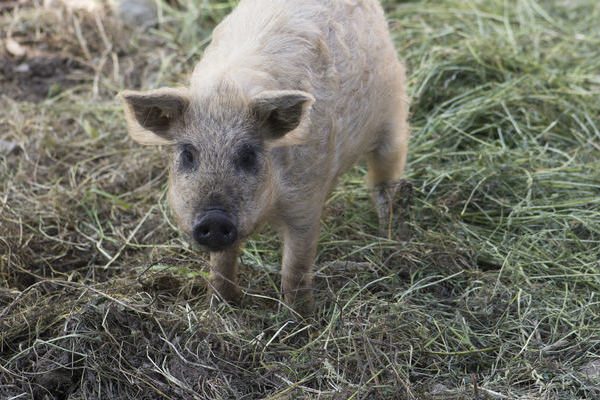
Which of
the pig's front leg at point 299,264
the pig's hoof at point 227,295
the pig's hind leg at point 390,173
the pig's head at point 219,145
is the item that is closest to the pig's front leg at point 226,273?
the pig's hoof at point 227,295

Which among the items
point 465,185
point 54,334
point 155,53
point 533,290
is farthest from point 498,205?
point 155,53

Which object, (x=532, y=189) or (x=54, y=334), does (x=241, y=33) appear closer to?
(x=54, y=334)

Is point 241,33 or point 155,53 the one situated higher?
point 241,33

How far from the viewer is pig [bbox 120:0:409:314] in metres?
3.86

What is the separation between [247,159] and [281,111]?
304 mm

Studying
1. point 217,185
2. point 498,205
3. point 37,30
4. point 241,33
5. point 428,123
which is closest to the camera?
point 217,185

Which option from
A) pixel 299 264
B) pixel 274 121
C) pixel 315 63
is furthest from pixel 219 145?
pixel 299 264

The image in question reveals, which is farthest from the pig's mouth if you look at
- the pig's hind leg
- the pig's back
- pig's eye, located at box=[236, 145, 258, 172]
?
the pig's hind leg

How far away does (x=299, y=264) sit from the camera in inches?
181

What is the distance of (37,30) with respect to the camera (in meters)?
7.55

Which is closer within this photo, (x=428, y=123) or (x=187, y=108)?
(x=187, y=108)

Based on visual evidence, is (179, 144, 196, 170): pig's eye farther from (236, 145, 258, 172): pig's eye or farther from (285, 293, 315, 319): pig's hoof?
(285, 293, 315, 319): pig's hoof

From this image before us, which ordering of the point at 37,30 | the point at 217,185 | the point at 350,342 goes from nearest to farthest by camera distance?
the point at 217,185, the point at 350,342, the point at 37,30

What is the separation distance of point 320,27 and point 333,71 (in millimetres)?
303
